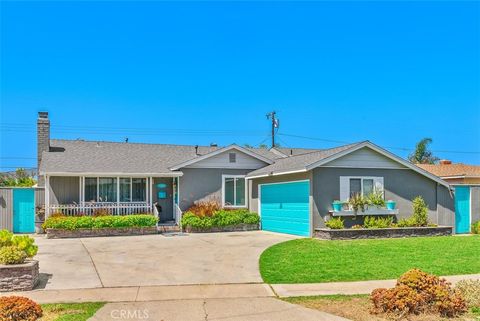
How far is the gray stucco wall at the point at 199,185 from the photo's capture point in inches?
875

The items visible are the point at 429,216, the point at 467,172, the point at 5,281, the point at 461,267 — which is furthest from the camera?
the point at 467,172

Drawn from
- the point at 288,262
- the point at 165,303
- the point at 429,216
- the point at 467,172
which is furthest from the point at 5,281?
the point at 467,172

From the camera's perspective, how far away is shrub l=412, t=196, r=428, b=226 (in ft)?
62.1

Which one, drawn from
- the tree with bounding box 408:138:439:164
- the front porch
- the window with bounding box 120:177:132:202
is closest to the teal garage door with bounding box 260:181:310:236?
the front porch

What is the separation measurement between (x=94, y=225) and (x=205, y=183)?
5.83 m

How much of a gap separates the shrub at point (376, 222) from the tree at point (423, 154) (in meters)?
40.0

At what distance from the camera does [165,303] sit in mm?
8125

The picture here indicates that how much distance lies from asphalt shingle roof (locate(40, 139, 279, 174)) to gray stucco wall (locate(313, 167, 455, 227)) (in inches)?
311

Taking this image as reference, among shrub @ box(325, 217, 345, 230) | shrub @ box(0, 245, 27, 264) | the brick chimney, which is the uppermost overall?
the brick chimney

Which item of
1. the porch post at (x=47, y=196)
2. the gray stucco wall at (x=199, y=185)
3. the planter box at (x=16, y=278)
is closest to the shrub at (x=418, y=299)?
the planter box at (x=16, y=278)

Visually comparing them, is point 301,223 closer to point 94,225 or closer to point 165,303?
point 94,225

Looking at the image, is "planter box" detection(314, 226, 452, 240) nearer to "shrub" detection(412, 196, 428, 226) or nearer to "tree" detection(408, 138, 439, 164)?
"shrub" detection(412, 196, 428, 226)

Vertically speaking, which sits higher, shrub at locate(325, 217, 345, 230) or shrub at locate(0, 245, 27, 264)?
shrub at locate(0, 245, 27, 264)

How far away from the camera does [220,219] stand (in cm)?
2073
